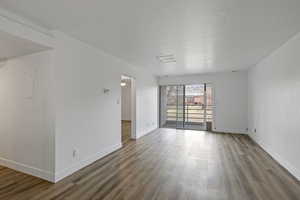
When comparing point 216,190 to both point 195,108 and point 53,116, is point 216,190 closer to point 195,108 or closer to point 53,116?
point 53,116

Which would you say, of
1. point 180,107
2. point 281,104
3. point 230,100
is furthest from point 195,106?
point 281,104

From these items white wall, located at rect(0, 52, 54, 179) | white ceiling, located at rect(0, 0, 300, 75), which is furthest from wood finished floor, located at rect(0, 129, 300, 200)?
white ceiling, located at rect(0, 0, 300, 75)

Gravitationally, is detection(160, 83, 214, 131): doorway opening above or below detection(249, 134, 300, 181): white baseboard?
above

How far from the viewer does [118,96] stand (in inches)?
160

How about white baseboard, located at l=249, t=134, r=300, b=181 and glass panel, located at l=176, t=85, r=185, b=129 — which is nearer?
white baseboard, located at l=249, t=134, r=300, b=181

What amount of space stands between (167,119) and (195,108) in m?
1.53

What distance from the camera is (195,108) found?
272 inches

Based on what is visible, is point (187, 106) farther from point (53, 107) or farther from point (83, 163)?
point (53, 107)

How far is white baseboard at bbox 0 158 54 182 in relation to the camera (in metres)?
2.41

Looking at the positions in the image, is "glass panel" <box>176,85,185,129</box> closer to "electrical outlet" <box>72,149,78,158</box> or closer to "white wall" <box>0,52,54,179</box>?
"electrical outlet" <box>72,149,78,158</box>

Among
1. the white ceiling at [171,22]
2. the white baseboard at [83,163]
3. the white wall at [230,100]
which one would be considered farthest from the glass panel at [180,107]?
the white baseboard at [83,163]

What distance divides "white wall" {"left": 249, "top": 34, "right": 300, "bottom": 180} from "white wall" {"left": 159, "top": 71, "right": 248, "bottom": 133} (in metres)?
1.47

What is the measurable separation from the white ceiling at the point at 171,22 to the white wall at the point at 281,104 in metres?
0.37

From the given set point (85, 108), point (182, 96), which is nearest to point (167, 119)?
point (182, 96)
